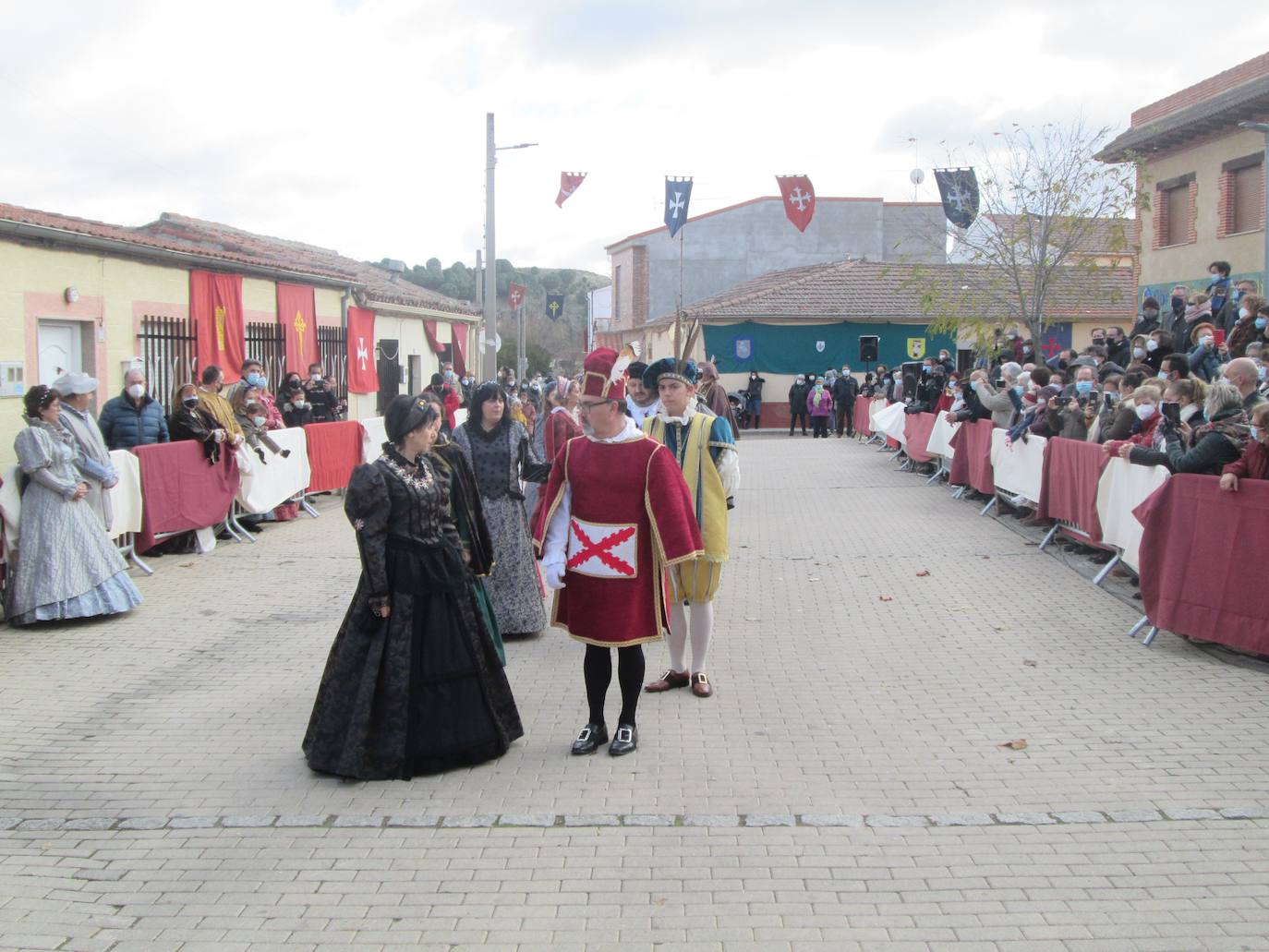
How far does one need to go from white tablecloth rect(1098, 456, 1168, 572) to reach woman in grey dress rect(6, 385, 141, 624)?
751cm

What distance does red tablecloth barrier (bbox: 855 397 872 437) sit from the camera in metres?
30.3

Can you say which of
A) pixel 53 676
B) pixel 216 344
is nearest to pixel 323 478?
pixel 216 344

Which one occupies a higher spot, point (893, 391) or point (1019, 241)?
point (1019, 241)

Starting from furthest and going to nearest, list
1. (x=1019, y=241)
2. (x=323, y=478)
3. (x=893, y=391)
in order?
1. (x=893, y=391)
2. (x=1019, y=241)
3. (x=323, y=478)

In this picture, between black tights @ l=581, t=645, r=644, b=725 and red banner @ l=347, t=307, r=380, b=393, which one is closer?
black tights @ l=581, t=645, r=644, b=725

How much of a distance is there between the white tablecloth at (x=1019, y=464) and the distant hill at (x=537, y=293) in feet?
191

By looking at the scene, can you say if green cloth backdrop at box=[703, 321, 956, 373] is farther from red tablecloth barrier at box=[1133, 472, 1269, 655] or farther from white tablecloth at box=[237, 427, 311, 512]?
red tablecloth barrier at box=[1133, 472, 1269, 655]

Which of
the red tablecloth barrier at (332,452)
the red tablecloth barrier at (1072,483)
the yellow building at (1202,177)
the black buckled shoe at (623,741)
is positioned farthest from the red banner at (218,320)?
the yellow building at (1202,177)

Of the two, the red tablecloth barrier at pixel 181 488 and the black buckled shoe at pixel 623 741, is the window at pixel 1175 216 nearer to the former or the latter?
the red tablecloth barrier at pixel 181 488

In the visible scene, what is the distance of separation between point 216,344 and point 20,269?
477cm

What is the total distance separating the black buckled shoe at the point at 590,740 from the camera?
5.77 m

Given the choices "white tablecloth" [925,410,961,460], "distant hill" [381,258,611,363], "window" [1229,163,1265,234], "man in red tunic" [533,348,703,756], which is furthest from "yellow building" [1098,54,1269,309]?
"distant hill" [381,258,611,363]

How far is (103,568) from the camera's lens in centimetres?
898

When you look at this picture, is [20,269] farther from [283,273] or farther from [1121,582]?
[1121,582]
